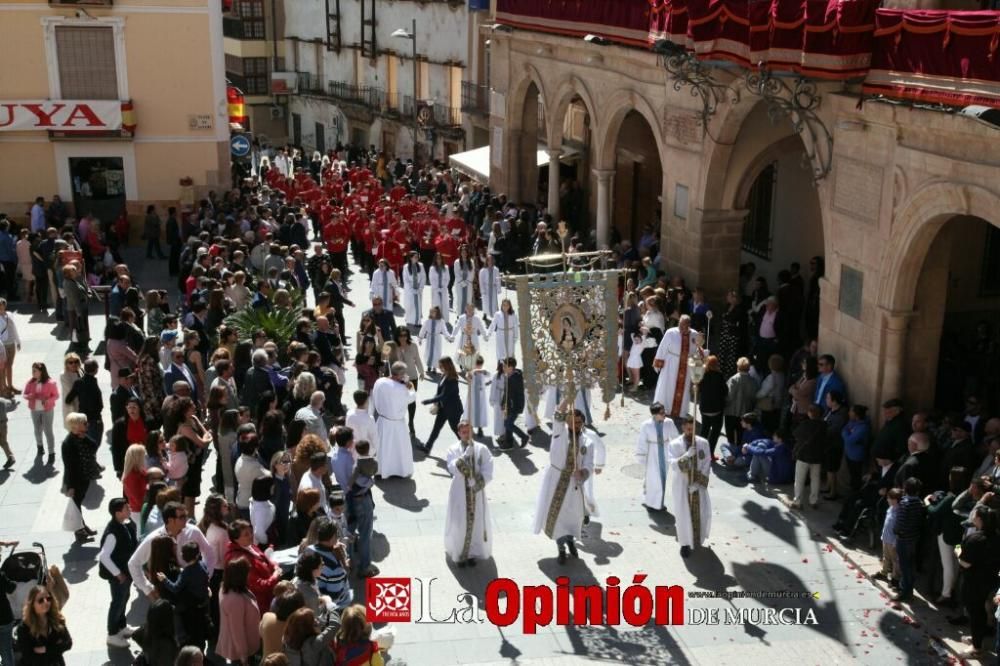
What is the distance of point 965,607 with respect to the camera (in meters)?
10.1

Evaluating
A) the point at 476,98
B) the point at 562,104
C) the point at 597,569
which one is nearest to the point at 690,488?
the point at 597,569

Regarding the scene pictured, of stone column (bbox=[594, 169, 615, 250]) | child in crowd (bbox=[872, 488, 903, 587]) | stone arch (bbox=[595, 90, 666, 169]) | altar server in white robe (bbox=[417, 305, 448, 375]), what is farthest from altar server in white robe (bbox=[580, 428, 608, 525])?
stone column (bbox=[594, 169, 615, 250])

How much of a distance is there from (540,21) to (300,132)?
30.1 metres

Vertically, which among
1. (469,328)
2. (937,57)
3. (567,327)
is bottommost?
(469,328)

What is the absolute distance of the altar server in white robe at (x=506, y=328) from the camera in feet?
52.2

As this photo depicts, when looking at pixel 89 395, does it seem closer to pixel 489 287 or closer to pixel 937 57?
pixel 489 287

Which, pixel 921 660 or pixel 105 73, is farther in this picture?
pixel 105 73

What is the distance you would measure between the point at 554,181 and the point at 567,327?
13.6 meters

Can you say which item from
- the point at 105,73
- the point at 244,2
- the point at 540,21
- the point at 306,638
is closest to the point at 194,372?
the point at 306,638

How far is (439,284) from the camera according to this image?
19.7 meters

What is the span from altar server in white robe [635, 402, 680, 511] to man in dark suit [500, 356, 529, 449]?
2.13m

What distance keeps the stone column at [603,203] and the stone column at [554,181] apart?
1.81 meters

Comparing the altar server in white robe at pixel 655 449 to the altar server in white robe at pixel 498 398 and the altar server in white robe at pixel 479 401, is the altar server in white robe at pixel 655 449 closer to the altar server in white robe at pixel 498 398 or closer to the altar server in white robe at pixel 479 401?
the altar server in white robe at pixel 498 398

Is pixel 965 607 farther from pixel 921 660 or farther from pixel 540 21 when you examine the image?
pixel 540 21
